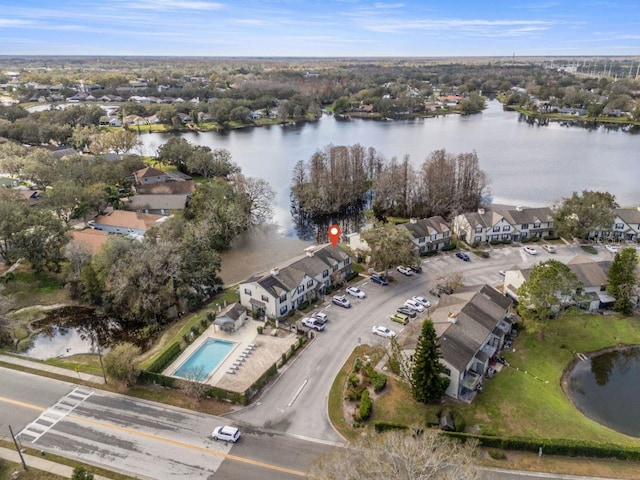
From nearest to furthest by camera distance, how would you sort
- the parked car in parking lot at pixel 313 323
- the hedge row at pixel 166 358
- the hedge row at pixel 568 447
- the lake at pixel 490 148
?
1. the hedge row at pixel 568 447
2. the hedge row at pixel 166 358
3. the parked car in parking lot at pixel 313 323
4. the lake at pixel 490 148

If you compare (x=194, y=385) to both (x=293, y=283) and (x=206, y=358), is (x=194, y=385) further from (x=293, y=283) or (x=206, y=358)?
(x=293, y=283)

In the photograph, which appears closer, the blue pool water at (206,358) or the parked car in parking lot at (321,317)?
the blue pool water at (206,358)

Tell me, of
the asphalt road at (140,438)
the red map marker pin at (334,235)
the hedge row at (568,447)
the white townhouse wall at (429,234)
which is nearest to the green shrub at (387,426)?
the asphalt road at (140,438)

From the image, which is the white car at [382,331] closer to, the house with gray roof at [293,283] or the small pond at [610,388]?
the house with gray roof at [293,283]

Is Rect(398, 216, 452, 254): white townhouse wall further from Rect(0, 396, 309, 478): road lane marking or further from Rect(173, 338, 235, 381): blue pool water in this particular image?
Rect(0, 396, 309, 478): road lane marking

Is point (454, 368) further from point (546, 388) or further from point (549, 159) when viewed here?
point (549, 159)

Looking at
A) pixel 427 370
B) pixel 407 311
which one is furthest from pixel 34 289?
pixel 427 370
